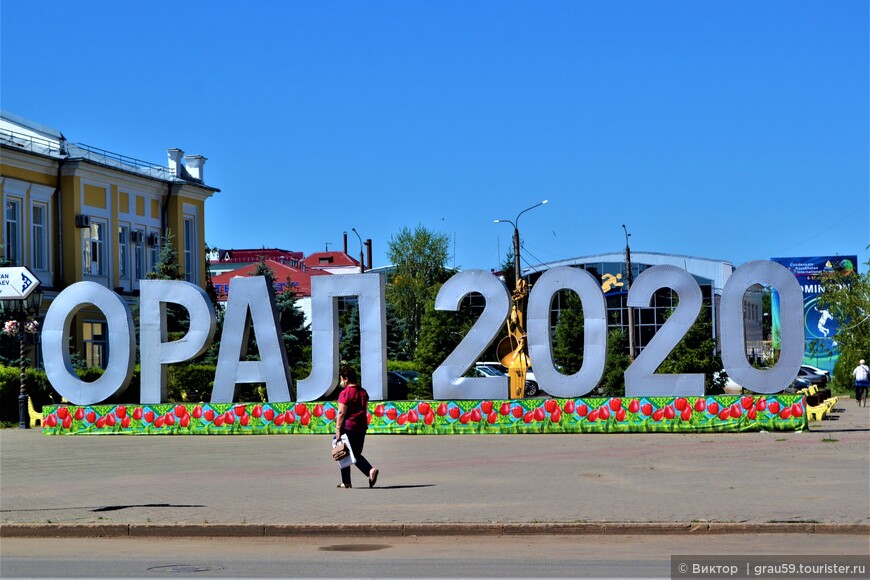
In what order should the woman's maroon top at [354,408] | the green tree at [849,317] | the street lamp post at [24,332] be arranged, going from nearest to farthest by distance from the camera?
the woman's maroon top at [354,408], the street lamp post at [24,332], the green tree at [849,317]

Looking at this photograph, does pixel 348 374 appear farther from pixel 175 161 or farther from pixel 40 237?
pixel 175 161

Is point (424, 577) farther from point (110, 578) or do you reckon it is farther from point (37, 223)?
point (37, 223)

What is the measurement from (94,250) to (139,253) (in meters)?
3.84

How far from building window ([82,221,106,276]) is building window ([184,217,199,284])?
258 inches

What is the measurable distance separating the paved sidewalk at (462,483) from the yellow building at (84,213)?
24921 mm

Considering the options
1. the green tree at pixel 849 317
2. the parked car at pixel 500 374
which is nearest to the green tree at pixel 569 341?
the parked car at pixel 500 374

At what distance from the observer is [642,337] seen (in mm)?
75938

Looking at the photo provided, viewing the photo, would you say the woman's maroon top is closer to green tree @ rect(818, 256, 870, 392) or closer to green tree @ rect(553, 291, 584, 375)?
green tree @ rect(553, 291, 584, 375)

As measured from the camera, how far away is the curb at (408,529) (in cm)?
1199

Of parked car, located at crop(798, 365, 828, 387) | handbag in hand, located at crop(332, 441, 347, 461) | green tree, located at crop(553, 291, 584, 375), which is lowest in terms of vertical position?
handbag in hand, located at crop(332, 441, 347, 461)

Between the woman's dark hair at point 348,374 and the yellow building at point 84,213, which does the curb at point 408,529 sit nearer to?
the woman's dark hair at point 348,374

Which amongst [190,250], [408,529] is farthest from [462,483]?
[190,250]

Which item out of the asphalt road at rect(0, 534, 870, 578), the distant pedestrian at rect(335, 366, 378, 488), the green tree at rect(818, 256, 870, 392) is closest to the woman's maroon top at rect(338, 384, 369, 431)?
the distant pedestrian at rect(335, 366, 378, 488)

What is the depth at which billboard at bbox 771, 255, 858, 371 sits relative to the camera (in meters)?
63.7
